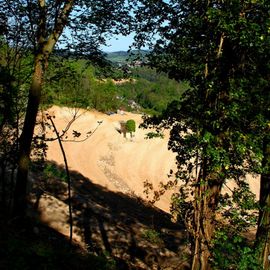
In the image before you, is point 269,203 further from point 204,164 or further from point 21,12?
point 21,12

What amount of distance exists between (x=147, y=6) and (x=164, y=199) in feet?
84.0

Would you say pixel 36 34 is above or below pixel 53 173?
above

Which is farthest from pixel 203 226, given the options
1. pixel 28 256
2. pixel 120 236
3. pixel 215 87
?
pixel 120 236

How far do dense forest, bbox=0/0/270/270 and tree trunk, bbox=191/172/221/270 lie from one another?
0.10 ft

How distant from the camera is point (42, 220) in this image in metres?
15.4

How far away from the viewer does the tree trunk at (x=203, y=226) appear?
8.62m

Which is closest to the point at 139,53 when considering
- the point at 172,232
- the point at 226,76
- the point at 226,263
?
the point at 226,76

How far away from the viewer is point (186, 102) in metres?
9.00

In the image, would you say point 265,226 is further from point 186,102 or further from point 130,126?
point 130,126

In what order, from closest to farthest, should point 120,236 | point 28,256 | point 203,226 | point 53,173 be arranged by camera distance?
point 28,256, point 203,226, point 120,236, point 53,173

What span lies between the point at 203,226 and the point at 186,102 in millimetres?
2768

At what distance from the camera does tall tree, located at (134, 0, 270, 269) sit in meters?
7.36

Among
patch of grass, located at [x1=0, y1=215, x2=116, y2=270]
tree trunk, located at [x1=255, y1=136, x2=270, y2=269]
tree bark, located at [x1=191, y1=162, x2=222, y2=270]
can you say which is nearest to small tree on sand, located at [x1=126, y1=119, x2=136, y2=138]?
patch of grass, located at [x1=0, y1=215, x2=116, y2=270]

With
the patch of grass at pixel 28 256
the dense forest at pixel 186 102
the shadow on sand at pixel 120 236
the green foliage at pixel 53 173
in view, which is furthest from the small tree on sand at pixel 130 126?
the patch of grass at pixel 28 256
